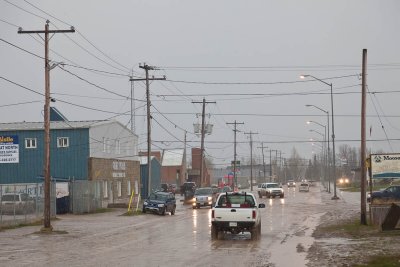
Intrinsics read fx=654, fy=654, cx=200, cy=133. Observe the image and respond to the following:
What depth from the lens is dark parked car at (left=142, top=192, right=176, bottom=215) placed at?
4553 centimetres

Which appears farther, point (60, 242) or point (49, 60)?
point (49, 60)

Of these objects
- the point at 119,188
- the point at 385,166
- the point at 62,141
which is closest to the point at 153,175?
the point at 119,188

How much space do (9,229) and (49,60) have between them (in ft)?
27.5

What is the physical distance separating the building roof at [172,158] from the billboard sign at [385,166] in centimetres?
8913

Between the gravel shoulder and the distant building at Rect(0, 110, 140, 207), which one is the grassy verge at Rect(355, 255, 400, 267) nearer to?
the gravel shoulder

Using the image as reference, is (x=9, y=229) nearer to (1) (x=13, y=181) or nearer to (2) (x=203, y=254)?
(2) (x=203, y=254)

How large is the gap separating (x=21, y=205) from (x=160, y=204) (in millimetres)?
11752

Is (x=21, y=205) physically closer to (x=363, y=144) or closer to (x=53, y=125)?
(x=363, y=144)

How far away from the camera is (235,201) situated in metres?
25.1

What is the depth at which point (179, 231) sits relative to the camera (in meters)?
29.0

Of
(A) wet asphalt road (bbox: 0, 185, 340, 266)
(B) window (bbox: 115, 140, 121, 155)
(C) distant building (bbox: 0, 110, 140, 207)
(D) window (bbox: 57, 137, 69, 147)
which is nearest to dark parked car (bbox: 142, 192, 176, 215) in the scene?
(C) distant building (bbox: 0, 110, 140, 207)

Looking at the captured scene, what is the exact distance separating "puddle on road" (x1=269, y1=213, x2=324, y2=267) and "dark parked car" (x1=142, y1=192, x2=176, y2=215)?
17.4m

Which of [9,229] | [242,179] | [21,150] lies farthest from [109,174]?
[242,179]

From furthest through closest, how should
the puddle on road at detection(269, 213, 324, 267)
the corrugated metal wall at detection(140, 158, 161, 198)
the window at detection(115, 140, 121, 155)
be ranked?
the corrugated metal wall at detection(140, 158, 161, 198), the window at detection(115, 140, 121, 155), the puddle on road at detection(269, 213, 324, 267)
